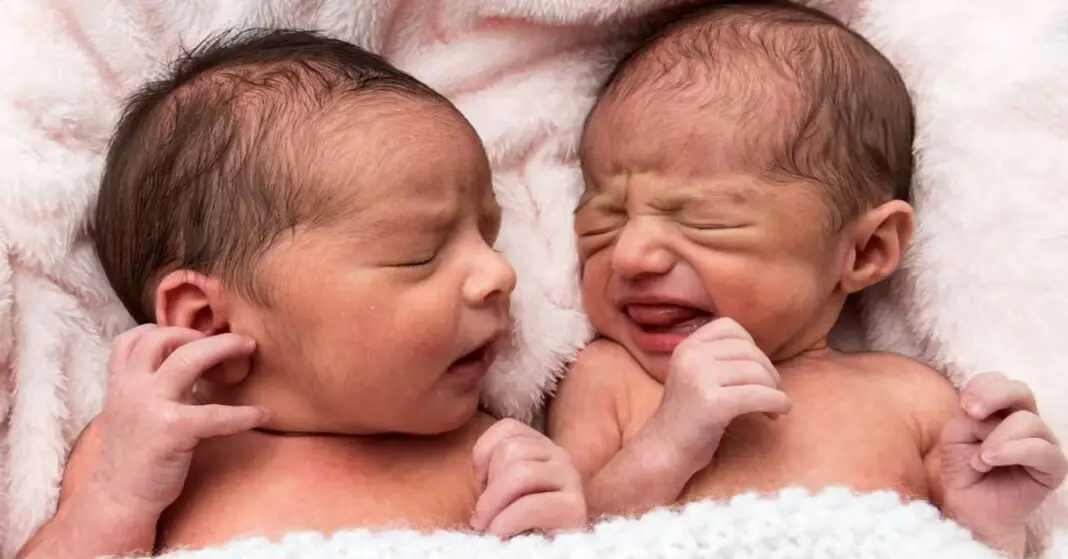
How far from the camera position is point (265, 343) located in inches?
44.9

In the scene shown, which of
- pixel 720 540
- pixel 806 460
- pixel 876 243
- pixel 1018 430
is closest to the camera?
pixel 720 540

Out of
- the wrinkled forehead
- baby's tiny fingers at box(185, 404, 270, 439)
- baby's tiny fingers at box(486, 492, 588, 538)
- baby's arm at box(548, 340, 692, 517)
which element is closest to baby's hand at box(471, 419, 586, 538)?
baby's tiny fingers at box(486, 492, 588, 538)

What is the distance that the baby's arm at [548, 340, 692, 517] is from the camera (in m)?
1.15

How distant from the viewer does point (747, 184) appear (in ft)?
4.06

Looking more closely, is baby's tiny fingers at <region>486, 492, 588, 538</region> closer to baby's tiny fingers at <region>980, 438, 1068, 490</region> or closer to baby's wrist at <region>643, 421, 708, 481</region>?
baby's wrist at <region>643, 421, 708, 481</region>

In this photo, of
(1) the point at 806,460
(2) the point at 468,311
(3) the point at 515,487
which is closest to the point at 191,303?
(2) the point at 468,311

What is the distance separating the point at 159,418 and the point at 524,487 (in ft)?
1.19

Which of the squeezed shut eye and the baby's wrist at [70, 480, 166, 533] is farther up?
the squeezed shut eye

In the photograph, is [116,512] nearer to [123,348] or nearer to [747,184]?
[123,348]

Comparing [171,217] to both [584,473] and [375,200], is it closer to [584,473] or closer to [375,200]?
[375,200]

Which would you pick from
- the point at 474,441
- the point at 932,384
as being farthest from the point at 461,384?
the point at 932,384

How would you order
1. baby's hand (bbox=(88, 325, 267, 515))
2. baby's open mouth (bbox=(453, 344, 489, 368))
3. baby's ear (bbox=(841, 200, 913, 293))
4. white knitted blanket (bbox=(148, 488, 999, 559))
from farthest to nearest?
baby's ear (bbox=(841, 200, 913, 293))
baby's open mouth (bbox=(453, 344, 489, 368))
baby's hand (bbox=(88, 325, 267, 515))
white knitted blanket (bbox=(148, 488, 999, 559))

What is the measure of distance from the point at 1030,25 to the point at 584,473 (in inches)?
30.9

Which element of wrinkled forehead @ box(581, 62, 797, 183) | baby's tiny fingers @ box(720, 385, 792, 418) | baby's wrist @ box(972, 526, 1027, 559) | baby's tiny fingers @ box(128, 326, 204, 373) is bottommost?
baby's wrist @ box(972, 526, 1027, 559)
